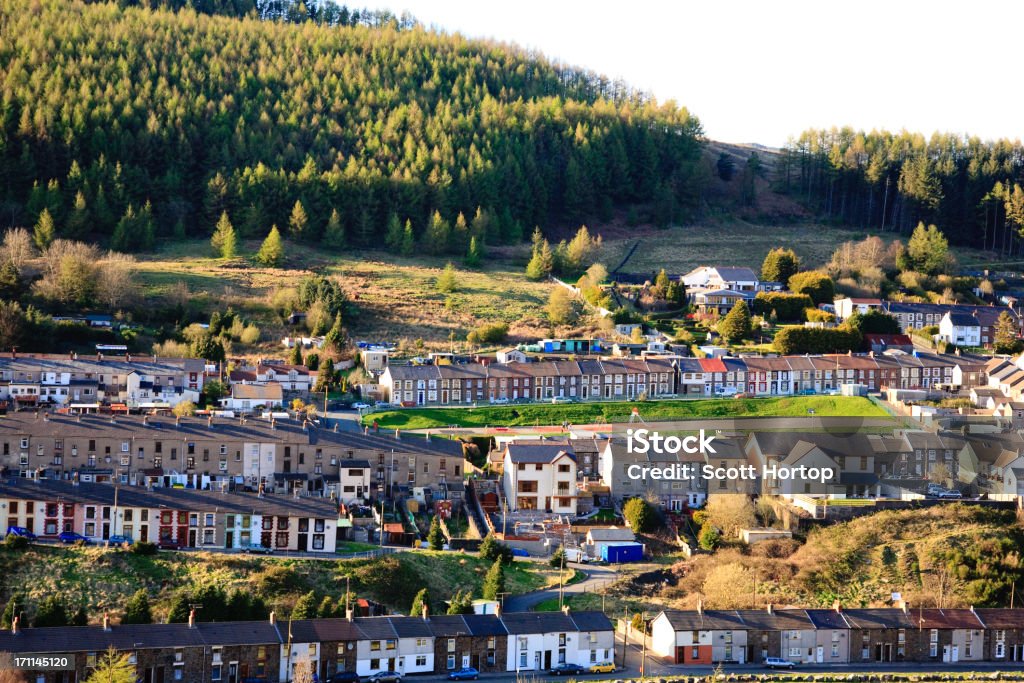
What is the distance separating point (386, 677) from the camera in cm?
3625

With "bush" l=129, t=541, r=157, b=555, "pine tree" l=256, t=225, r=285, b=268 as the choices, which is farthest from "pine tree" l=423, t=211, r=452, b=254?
"bush" l=129, t=541, r=157, b=555

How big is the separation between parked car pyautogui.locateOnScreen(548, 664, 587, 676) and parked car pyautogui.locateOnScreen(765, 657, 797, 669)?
4870 millimetres

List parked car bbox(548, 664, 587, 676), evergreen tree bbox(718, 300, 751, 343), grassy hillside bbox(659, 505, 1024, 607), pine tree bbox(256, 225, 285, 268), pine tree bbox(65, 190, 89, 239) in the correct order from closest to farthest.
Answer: parked car bbox(548, 664, 587, 676) < grassy hillside bbox(659, 505, 1024, 607) < evergreen tree bbox(718, 300, 751, 343) < pine tree bbox(256, 225, 285, 268) < pine tree bbox(65, 190, 89, 239)

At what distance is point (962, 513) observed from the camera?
4812cm

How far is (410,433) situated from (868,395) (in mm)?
21075

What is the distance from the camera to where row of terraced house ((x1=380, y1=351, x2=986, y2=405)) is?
206 feet

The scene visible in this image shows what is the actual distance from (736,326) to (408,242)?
25.4 meters

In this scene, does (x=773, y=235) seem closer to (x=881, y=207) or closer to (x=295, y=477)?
(x=881, y=207)

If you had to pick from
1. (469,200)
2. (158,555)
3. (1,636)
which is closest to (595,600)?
(158,555)

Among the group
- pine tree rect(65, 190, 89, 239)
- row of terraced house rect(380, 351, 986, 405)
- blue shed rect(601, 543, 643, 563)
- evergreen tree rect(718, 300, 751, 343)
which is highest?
pine tree rect(65, 190, 89, 239)

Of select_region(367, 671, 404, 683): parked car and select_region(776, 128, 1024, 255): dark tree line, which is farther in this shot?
select_region(776, 128, 1024, 255): dark tree line

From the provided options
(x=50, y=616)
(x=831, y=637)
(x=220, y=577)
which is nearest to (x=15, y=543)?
(x=220, y=577)

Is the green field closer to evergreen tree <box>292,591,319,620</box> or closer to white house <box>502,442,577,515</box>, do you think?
white house <box>502,442,577,515</box>

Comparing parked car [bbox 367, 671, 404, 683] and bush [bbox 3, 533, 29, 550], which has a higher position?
bush [bbox 3, 533, 29, 550]
